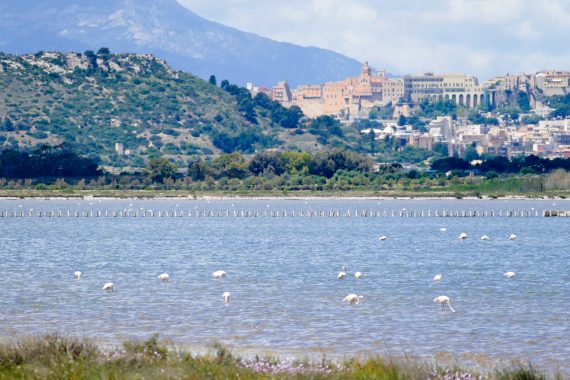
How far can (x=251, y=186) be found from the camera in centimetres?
16288

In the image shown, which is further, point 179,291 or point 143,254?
point 143,254

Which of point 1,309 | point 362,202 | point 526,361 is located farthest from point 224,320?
point 362,202

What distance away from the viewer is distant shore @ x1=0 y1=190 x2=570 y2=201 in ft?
492

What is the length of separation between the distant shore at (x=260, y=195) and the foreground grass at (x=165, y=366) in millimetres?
125758

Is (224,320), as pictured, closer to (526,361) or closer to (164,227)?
(526,361)

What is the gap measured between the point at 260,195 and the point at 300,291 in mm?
115435

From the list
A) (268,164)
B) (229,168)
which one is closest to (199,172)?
(229,168)

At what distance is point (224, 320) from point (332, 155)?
137m

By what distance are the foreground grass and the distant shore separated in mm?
125758

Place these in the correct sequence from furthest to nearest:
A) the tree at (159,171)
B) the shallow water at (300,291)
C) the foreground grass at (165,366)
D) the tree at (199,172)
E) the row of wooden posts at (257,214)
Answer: the tree at (199,172) → the tree at (159,171) → the row of wooden posts at (257,214) → the shallow water at (300,291) → the foreground grass at (165,366)

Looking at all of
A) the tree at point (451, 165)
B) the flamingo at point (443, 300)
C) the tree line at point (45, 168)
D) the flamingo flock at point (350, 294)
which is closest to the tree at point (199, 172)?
the tree line at point (45, 168)

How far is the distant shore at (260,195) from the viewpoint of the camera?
492 ft

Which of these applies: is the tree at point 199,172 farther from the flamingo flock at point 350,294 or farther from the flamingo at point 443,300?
the flamingo at point 443,300

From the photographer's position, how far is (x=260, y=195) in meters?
158
